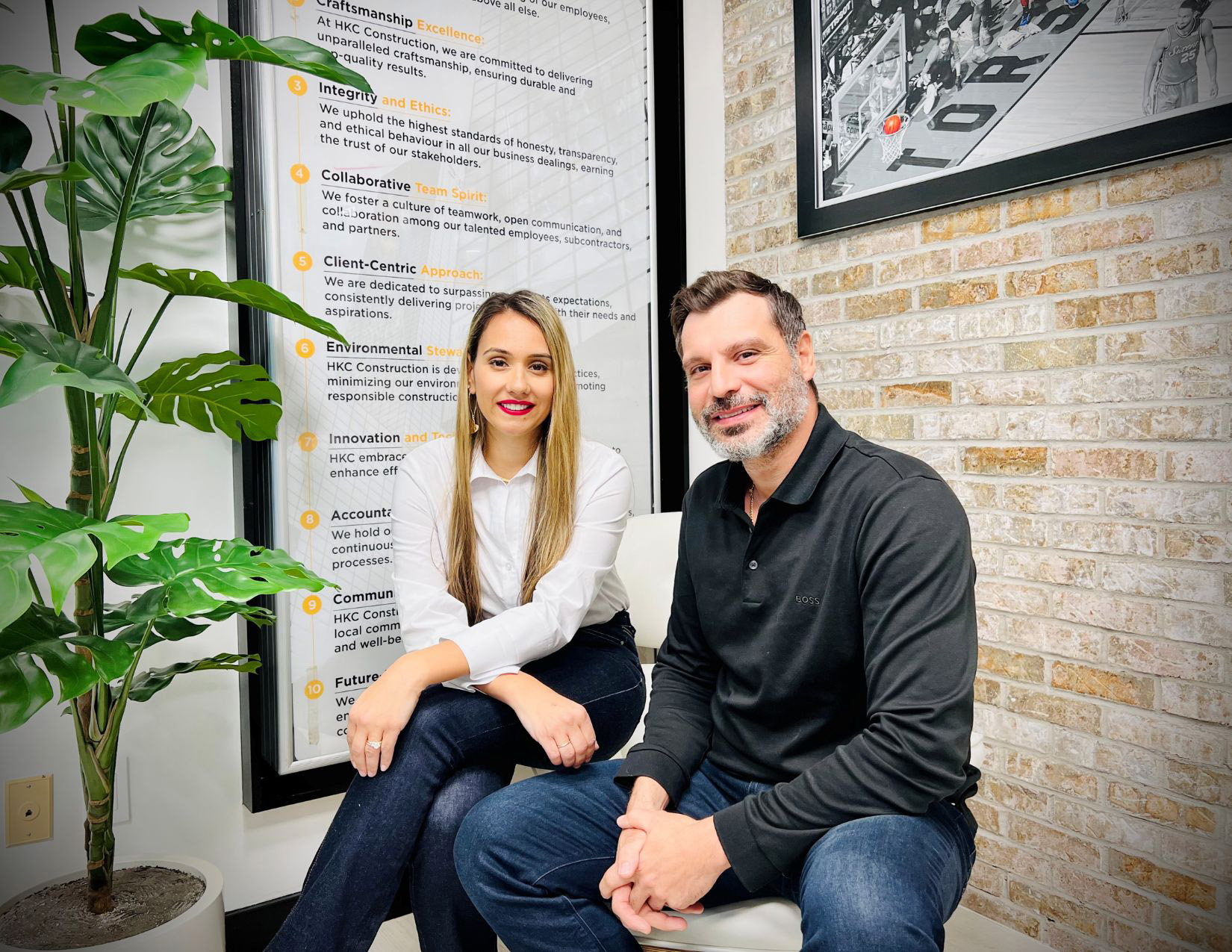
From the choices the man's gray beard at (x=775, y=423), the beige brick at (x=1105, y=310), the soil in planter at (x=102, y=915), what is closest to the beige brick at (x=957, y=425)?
the beige brick at (x=1105, y=310)

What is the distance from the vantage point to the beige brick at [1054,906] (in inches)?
66.2

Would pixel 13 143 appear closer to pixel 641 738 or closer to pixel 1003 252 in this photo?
pixel 641 738

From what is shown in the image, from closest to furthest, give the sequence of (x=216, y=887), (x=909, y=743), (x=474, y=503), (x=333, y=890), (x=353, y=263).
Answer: (x=909, y=743) → (x=333, y=890) → (x=216, y=887) → (x=474, y=503) → (x=353, y=263)

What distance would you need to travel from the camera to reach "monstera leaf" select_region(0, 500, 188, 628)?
0.90 metres

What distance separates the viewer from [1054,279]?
1.72 m

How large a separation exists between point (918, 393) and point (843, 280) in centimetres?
39

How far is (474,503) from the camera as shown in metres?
1.78

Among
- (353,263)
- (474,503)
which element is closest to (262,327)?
(353,263)

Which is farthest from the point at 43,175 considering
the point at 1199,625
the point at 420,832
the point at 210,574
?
the point at 1199,625

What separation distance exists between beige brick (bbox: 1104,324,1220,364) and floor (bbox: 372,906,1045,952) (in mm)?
1247

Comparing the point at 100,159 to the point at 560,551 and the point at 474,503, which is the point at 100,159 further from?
the point at 560,551

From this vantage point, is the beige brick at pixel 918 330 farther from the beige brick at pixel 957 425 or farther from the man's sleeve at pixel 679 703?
the man's sleeve at pixel 679 703

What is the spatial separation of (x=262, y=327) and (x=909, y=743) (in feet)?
5.14

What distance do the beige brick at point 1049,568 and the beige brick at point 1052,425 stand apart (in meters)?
0.25
